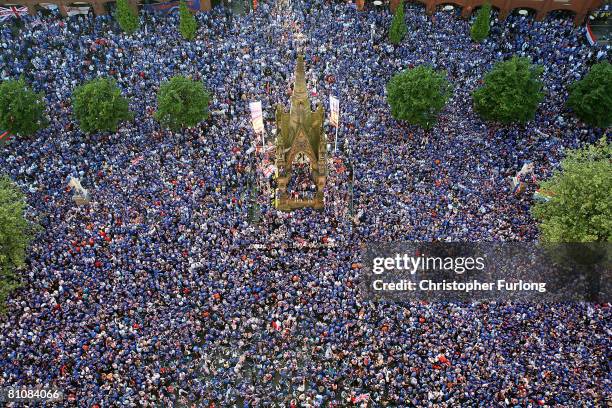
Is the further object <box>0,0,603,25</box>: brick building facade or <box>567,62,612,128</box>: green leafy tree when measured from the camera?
<box>0,0,603,25</box>: brick building facade

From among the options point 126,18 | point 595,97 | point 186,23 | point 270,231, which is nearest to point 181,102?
point 186,23

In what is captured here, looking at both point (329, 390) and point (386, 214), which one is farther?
point (386, 214)

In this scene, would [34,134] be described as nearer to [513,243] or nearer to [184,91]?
[184,91]

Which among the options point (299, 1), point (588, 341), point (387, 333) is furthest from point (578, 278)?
point (299, 1)

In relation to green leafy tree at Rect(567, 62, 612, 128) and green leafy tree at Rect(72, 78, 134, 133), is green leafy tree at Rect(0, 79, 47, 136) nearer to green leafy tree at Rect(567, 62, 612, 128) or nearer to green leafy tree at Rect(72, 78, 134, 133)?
green leafy tree at Rect(72, 78, 134, 133)

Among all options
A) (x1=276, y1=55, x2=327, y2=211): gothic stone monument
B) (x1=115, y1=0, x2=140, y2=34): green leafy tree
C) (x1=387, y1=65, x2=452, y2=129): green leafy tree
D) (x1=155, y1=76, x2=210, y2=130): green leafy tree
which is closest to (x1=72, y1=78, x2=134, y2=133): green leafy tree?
(x1=155, y1=76, x2=210, y2=130): green leafy tree

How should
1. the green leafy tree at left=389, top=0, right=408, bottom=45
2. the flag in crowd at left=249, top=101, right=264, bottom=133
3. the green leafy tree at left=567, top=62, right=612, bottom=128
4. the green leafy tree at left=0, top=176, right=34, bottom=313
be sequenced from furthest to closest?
the green leafy tree at left=389, top=0, right=408, bottom=45, the green leafy tree at left=567, top=62, right=612, bottom=128, the flag in crowd at left=249, top=101, right=264, bottom=133, the green leafy tree at left=0, top=176, right=34, bottom=313

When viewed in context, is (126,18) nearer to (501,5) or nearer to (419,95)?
(419,95)
